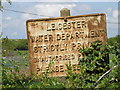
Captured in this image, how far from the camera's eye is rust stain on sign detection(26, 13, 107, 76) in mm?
6305

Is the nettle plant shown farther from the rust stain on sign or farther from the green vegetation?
the rust stain on sign

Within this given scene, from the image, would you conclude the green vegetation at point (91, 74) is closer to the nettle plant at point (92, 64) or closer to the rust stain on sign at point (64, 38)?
the nettle plant at point (92, 64)

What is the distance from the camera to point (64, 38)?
6.31m

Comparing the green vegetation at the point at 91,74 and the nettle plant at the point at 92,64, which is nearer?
the green vegetation at the point at 91,74

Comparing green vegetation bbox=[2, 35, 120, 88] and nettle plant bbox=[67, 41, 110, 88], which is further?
nettle plant bbox=[67, 41, 110, 88]

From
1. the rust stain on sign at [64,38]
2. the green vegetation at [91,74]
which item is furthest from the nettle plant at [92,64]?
the rust stain on sign at [64,38]

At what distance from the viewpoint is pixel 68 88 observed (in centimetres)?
515

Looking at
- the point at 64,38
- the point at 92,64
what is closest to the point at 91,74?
the point at 92,64

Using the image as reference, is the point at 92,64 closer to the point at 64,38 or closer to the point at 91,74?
the point at 91,74

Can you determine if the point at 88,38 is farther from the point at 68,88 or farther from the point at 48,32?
the point at 68,88

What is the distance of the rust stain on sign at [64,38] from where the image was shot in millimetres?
6305

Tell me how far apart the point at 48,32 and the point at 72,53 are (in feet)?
2.50

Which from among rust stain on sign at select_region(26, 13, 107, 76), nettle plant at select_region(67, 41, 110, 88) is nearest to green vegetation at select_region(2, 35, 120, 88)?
nettle plant at select_region(67, 41, 110, 88)

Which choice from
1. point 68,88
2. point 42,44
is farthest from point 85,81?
point 42,44
